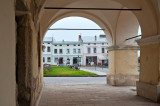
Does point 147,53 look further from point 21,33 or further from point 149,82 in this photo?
point 21,33

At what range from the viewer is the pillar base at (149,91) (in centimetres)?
564

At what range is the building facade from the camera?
136ft

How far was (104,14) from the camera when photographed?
948 cm

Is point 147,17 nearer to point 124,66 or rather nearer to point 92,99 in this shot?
point 92,99

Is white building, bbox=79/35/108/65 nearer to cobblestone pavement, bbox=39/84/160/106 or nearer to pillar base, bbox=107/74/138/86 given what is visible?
pillar base, bbox=107/74/138/86

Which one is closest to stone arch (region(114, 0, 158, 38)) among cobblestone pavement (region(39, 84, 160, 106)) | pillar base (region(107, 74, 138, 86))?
cobblestone pavement (region(39, 84, 160, 106))

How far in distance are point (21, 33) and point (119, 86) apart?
7604mm

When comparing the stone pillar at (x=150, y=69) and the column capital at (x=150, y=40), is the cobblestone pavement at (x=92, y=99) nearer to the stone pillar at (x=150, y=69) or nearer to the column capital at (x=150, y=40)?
the stone pillar at (x=150, y=69)

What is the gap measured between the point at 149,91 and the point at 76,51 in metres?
36.3

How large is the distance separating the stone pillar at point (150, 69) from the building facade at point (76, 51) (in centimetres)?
3481

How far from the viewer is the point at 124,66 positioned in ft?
31.9

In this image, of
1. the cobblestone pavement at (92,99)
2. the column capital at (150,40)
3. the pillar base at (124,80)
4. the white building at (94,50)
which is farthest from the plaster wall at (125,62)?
the white building at (94,50)

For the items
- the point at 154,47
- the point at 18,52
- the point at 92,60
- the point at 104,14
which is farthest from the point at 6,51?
the point at 92,60

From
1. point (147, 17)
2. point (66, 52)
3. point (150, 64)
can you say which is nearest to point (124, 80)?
point (150, 64)
